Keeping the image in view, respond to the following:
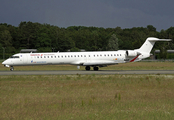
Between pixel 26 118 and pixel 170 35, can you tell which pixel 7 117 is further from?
pixel 170 35

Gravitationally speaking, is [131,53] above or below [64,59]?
above

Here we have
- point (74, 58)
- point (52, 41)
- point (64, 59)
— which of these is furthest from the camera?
point (52, 41)

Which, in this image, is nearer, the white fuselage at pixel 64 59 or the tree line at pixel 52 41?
the white fuselage at pixel 64 59

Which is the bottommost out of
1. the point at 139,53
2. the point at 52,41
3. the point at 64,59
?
the point at 64,59

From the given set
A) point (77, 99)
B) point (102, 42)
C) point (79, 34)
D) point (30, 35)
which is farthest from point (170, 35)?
point (77, 99)

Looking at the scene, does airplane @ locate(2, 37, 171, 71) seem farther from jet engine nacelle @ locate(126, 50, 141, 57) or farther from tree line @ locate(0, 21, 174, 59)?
tree line @ locate(0, 21, 174, 59)

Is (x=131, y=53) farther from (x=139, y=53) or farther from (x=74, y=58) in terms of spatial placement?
(x=74, y=58)

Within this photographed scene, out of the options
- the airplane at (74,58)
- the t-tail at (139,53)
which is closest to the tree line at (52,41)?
the t-tail at (139,53)

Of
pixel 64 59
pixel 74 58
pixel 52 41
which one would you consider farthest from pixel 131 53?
pixel 52 41

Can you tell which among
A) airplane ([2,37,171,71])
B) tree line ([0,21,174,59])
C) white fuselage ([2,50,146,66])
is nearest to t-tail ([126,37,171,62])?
airplane ([2,37,171,71])

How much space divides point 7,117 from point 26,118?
73cm

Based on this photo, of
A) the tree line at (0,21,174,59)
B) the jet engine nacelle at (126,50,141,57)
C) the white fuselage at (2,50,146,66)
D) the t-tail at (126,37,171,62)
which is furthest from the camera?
the tree line at (0,21,174,59)

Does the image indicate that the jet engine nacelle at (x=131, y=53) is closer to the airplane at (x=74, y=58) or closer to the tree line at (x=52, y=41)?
the airplane at (x=74, y=58)

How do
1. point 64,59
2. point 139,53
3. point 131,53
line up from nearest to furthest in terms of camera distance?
point 64,59, point 131,53, point 139,53
